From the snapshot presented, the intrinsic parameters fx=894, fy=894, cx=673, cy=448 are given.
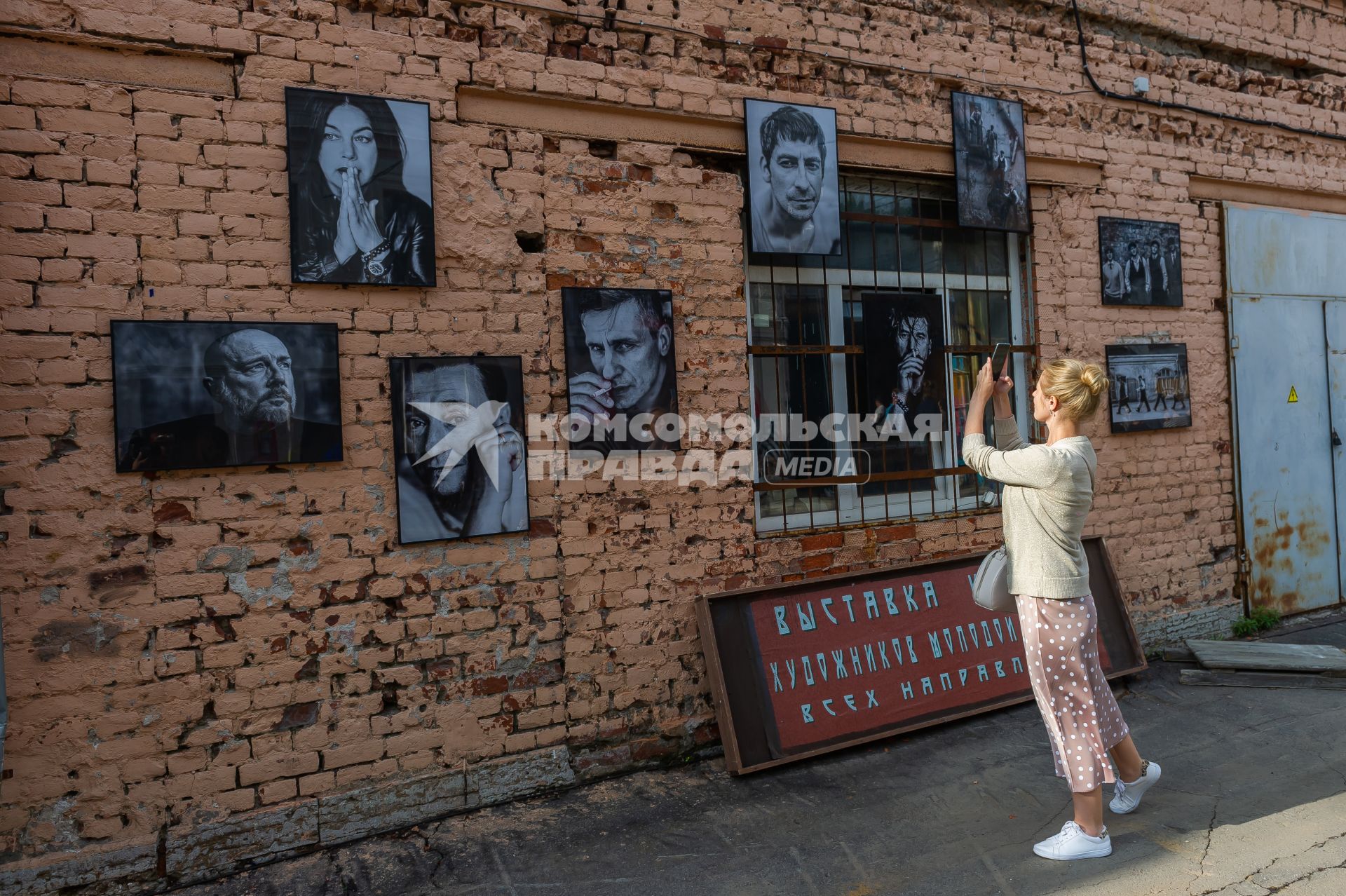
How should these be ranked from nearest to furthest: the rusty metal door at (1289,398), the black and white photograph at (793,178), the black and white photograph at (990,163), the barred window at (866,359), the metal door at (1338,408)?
1. the black and white photograph at (793,178)
2. the barred window at (866,359)
3. the black and white photograph at (990,163)
4. the rusty metal door at (1289,398)
5. the metal door at (1338,408)

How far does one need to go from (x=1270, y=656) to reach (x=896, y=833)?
11.1 ft

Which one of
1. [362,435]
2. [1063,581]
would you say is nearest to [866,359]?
[1063,581]

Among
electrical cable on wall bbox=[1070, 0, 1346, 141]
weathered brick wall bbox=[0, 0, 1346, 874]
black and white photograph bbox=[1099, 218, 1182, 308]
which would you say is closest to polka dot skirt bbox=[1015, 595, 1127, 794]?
weathered brick wall bbox=[0, 0, 1346, 874]

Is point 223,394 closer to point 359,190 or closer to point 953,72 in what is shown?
point 359,190

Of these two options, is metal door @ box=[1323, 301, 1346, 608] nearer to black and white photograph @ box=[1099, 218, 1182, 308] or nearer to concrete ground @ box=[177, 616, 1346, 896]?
black and white photograph @ box=[1099, 218, 1182, 308]

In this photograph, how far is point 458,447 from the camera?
3969 mm

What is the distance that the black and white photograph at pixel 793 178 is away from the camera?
4.70 metres

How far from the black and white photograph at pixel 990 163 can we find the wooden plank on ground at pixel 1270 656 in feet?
9.53

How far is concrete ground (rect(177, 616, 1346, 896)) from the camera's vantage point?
128 inches

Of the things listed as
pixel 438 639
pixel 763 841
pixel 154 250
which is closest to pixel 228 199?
pixel 154 250

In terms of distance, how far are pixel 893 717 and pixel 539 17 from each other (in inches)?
152

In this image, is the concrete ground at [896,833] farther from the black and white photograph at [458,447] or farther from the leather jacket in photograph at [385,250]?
the leather jacket in photograph at [385,250]

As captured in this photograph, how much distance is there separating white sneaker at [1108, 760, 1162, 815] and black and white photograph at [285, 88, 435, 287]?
11.9 feet

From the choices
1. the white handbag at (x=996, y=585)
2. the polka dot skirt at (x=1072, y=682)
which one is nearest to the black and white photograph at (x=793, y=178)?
the white handbag at (x=996, y=585)
